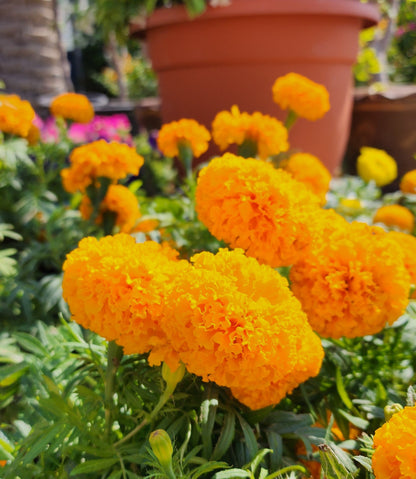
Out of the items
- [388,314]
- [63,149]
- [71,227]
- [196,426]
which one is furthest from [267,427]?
[63,149]

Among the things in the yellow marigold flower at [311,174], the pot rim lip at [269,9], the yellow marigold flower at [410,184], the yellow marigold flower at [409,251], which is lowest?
the yellow marigold flower at [410,184]

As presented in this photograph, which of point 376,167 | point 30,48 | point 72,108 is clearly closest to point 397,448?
point 72,108

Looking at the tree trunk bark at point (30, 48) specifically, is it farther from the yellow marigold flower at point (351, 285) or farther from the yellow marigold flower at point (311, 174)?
the yellow marigold flower at point (351, 285)

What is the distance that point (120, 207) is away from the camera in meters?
1.36

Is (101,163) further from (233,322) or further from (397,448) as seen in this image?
(397,448)

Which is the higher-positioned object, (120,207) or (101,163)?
(101,163)

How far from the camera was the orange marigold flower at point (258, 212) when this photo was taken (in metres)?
0.77

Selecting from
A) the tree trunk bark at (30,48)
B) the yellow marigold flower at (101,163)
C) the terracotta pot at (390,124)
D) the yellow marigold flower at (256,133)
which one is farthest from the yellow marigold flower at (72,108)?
the terracotta pot at (390,124)

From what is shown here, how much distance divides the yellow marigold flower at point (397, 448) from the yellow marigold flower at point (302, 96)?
3.09 ft

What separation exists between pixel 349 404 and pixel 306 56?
1.67 metres

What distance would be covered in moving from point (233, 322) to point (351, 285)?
27cm

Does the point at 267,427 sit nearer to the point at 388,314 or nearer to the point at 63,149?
the point at 388,314

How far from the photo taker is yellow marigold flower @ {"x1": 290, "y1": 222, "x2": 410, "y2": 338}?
0.80 meters

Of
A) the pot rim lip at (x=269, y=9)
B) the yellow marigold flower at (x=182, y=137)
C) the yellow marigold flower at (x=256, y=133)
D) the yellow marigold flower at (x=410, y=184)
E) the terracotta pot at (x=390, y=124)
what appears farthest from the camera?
the terracotta pot at (x=390, y=124)
